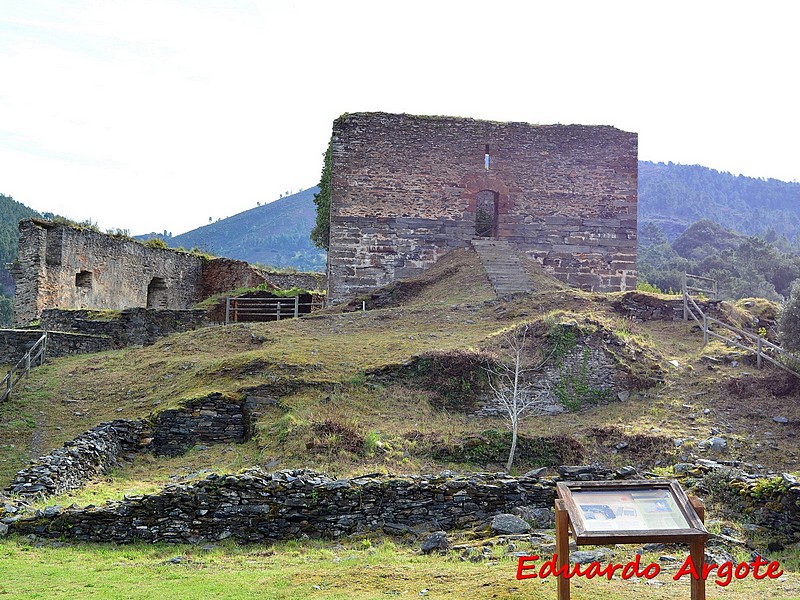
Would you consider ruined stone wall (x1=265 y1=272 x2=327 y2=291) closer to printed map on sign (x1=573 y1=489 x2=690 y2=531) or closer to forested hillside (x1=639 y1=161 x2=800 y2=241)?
printed map on sign (x1=573 y1=489 x2=690 y2=531)

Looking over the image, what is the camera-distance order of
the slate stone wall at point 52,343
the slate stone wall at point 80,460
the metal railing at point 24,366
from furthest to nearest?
1. the slate stone wall at point 52,343
2. the metal railing at point 24,366
3. the slate stone wall at point 80,460

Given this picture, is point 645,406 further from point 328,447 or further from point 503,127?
point 503,127

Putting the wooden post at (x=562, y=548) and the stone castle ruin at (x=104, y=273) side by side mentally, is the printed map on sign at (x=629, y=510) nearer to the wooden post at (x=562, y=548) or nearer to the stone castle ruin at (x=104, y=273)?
the wooden post at (x=562, y=548)

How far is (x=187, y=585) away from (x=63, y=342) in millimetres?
14059

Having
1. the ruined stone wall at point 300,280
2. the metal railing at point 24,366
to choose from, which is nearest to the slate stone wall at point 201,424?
the metal railing at point 24,366

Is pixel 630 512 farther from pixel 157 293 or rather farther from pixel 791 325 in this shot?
pixel 157 293

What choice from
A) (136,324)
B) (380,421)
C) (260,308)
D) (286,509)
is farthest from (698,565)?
(260,308)

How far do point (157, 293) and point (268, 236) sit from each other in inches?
2523

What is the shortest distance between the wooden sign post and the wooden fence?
34.0 feet

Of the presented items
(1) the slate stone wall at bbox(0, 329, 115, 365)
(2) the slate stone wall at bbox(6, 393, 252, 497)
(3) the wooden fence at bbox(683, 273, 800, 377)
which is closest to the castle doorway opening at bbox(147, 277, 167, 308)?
(1) the slate stone wall at bbox(0, 329, 115, 365)

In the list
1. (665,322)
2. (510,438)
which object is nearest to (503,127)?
(665,322)

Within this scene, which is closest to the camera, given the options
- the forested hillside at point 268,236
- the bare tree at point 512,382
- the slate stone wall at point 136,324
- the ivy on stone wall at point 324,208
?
the bare tree at point 512,382

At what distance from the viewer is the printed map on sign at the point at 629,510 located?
7.22m

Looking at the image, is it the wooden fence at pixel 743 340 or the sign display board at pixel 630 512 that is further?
the wooden fence at pixel 743 340
